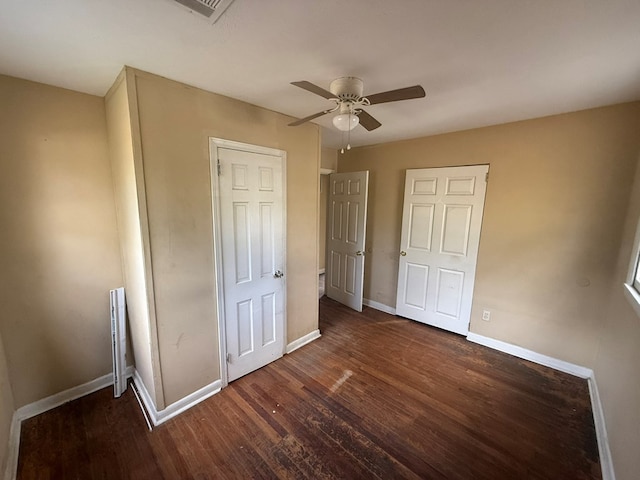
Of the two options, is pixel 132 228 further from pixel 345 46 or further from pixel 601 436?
pixel 601 436

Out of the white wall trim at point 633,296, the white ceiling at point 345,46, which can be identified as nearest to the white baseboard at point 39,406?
the white ceiling at point 345,46

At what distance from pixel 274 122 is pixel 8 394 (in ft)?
8.67

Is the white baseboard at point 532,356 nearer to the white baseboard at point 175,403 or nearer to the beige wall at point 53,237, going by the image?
the white baseboard at point 175,403

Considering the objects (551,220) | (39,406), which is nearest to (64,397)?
(39,406)

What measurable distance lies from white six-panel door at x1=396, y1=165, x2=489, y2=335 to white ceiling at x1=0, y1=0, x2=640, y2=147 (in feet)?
3.45

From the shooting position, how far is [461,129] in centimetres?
276

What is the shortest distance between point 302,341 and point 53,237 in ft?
7.35

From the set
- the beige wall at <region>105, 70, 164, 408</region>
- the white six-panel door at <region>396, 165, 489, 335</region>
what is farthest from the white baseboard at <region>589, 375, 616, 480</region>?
the beige wall at <region>105, 70, 164, 408</region>

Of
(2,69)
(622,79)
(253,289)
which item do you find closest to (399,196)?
(622,79)

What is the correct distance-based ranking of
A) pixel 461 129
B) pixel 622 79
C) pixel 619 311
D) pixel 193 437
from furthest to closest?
pixel 461 129
pixel 619 311
pixel 193 437
pixel 622 79

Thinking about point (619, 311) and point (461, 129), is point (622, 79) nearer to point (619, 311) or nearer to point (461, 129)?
point (461, 129)

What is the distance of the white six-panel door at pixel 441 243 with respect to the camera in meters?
2.81

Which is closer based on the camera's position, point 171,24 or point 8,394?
point 171,24

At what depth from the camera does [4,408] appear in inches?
61.1
